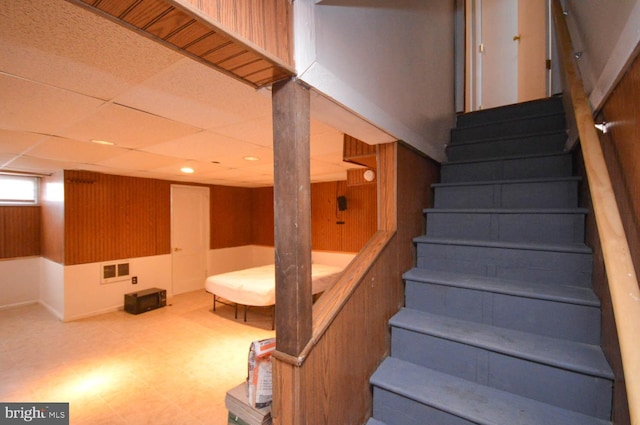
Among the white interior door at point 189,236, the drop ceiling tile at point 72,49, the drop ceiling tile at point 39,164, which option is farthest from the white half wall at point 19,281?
the drop ceiling tile at point 72,49

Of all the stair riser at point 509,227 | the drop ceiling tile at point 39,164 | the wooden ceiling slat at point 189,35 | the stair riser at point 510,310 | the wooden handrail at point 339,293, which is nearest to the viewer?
the wooden ceiling slat at point 189,35

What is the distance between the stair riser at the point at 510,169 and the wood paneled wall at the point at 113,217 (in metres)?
4.85

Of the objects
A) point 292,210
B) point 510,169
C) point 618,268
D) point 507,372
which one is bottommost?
point 507,372

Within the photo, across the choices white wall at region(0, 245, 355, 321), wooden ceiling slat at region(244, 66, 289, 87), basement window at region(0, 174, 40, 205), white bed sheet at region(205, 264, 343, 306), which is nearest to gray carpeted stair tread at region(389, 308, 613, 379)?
wooden ceiling slat at region(244, 66, 289, 87)

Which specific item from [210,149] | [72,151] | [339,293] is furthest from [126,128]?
[339,293]

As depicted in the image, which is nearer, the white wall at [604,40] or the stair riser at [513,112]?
the white wall at [604,40]

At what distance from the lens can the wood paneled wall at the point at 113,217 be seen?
4.25m

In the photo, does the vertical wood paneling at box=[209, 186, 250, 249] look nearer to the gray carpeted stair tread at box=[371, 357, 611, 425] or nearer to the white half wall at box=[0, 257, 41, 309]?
the white half wall at box=[0, 257, 41, 309]

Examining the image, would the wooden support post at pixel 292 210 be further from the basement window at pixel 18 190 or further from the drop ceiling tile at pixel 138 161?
the basement window at pixel 18 190

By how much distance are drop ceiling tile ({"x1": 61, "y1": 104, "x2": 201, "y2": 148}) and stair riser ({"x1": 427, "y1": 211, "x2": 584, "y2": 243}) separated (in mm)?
2006

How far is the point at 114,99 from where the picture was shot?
1.59 meters

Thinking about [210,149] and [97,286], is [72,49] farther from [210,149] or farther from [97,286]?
[97,286]

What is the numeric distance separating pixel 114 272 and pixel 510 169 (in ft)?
18.2

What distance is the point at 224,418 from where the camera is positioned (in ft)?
7.41
